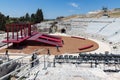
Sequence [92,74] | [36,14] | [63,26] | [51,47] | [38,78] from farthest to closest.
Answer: [36,14]
[63,26]
[51,47]
[92,74]
[38,78]

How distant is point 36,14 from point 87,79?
228 ft

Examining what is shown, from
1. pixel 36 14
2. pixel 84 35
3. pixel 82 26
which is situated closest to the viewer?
pixel 84 35

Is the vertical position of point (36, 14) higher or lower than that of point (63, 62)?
higher

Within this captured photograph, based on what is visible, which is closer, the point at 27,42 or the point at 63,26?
the point at 27,42

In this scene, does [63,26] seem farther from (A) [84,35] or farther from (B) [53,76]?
(B) [53,76]

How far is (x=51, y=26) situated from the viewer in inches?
2314

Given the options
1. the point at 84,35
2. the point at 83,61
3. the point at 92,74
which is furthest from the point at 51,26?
the point at 92,74

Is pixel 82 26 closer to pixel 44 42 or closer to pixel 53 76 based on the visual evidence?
pixel 44 42

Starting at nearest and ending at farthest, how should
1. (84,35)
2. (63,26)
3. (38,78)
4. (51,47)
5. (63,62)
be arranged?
(38,78), (63,62), (51,47), (84,35), (63,26)

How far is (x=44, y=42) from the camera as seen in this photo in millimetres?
28922

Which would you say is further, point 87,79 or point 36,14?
point 36,14

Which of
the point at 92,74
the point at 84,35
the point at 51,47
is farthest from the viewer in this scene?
the point at 84,35

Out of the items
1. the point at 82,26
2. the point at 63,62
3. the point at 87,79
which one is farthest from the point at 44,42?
the point at 82,26

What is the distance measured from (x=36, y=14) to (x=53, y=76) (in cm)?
6926
